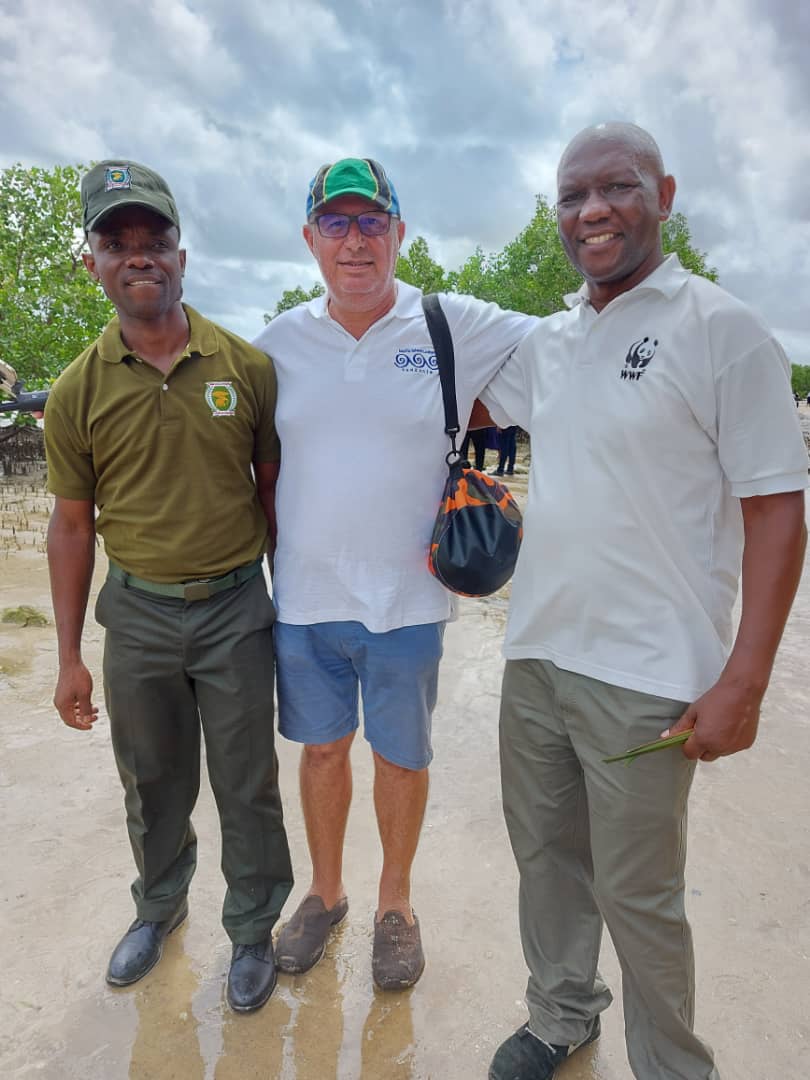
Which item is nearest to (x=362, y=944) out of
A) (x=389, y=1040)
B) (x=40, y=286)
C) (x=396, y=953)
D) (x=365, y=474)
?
(x=396, y=953)

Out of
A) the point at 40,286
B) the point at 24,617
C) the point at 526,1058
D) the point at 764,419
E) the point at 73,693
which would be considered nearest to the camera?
the point at 764,419

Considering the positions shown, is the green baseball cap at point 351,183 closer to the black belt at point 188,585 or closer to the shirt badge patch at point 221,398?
the shirt badge patch at point 221,398

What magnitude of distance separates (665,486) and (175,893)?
7.07 ft

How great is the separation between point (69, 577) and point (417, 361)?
4.35 ft

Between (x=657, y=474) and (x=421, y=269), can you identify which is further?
(x=421, y=269)

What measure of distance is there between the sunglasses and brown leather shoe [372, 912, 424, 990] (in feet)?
7.50

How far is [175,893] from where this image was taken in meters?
2.66

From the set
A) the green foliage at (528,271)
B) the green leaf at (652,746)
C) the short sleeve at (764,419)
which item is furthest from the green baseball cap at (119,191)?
the green foliage at (528,271)

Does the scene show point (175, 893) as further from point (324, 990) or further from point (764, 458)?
point (764, 458)

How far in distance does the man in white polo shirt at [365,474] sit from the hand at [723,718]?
0.94 m

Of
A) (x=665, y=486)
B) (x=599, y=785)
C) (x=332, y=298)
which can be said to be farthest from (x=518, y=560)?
(x=332, y=298)

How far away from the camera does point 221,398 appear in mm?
2311

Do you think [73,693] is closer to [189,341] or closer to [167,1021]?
[167,1021]

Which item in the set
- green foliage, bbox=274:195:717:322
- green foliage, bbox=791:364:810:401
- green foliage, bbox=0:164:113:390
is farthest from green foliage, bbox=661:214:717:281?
green foliage, bbox=791:364:810:401
